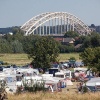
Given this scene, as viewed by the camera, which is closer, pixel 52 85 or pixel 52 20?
pixel 52 85

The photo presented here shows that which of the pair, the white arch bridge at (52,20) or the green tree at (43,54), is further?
the white arch bridge at (52,20)

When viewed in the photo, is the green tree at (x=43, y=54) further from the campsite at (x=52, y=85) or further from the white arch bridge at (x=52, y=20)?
the white arch bridge at (x=52, y=20)

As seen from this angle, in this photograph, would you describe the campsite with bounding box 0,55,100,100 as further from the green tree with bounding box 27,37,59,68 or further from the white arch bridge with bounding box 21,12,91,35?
the white arch bridge with bounding box 21,12,91,35

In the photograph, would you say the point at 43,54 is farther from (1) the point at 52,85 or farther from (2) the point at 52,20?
(2) the point at 52,20

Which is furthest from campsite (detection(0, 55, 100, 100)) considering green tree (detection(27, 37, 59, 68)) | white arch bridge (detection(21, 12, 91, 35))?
white arch bridge (detection(21, 12, 91, 35))

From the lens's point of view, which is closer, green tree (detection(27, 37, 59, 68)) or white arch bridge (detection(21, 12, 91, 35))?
green tree (detection(27, 37, 59, 68))

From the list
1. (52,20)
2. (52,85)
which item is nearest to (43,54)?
(52,85)

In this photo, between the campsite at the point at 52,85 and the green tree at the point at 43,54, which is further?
the green tree at the point at 43,54

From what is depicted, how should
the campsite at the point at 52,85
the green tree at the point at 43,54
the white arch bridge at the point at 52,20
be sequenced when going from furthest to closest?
the white arch bridge at the point at 52,20 → the green tree at the point at 43,54 → the campsite at the point at 52,85

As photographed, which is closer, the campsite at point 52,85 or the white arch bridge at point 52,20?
the campsite at point 52,85

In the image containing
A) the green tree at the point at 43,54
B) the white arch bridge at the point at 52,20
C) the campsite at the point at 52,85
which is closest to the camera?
the campsite at the point at 52,85

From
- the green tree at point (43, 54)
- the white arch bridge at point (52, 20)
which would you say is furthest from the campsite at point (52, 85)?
the white arch bridge at point (52, 20)

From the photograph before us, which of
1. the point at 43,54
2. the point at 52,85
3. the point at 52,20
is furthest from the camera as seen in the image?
the point at 52,20

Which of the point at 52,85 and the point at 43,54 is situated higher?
the point at 43,54
